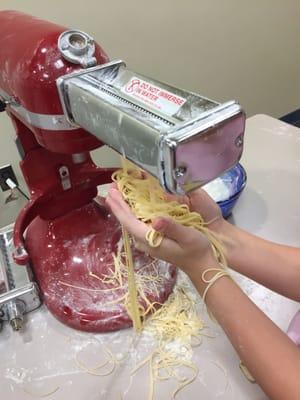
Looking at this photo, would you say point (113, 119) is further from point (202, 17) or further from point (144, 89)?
point (202, 17)

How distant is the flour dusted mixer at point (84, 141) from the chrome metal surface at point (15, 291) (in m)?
0.03

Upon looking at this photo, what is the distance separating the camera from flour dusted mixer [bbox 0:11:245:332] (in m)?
0.47

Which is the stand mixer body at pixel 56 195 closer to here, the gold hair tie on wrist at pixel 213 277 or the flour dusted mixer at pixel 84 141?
the flour dusted mixer at pixel 84 141

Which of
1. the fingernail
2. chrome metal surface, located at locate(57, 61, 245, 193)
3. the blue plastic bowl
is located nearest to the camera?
chrome metal surface, located at locate(57, 61, 245, 193)

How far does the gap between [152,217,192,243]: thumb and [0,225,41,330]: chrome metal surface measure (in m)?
0.33

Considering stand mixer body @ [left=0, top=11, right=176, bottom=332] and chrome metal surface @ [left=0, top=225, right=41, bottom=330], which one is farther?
chrome metal surface @ [left=0, top=225, right=41, bottom=330]

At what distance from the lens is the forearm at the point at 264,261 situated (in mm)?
762

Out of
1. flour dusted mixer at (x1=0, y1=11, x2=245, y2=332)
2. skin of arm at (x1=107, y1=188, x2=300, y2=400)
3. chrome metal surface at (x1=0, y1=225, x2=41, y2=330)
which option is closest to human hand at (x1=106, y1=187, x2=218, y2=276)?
skin of arm at (x1=107, y1=188, x2=300, y2=400)

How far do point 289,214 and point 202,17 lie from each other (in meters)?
1.27

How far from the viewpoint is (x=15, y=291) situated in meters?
0.78

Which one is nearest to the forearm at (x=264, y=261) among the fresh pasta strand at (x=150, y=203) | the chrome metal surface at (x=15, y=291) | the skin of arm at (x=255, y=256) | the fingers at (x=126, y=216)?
the skin of arm at (x=255, y=256)

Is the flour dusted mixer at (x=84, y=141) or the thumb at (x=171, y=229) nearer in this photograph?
the flour dusted mixer at (x=84, y=141)

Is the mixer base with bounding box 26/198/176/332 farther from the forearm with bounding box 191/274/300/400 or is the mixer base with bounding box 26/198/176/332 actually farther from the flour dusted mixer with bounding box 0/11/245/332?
the forearm with bounding box 191/274/300/400

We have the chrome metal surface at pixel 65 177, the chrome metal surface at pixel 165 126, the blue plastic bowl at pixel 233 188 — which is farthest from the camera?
the blue plastic bowl at pixel 233 188
